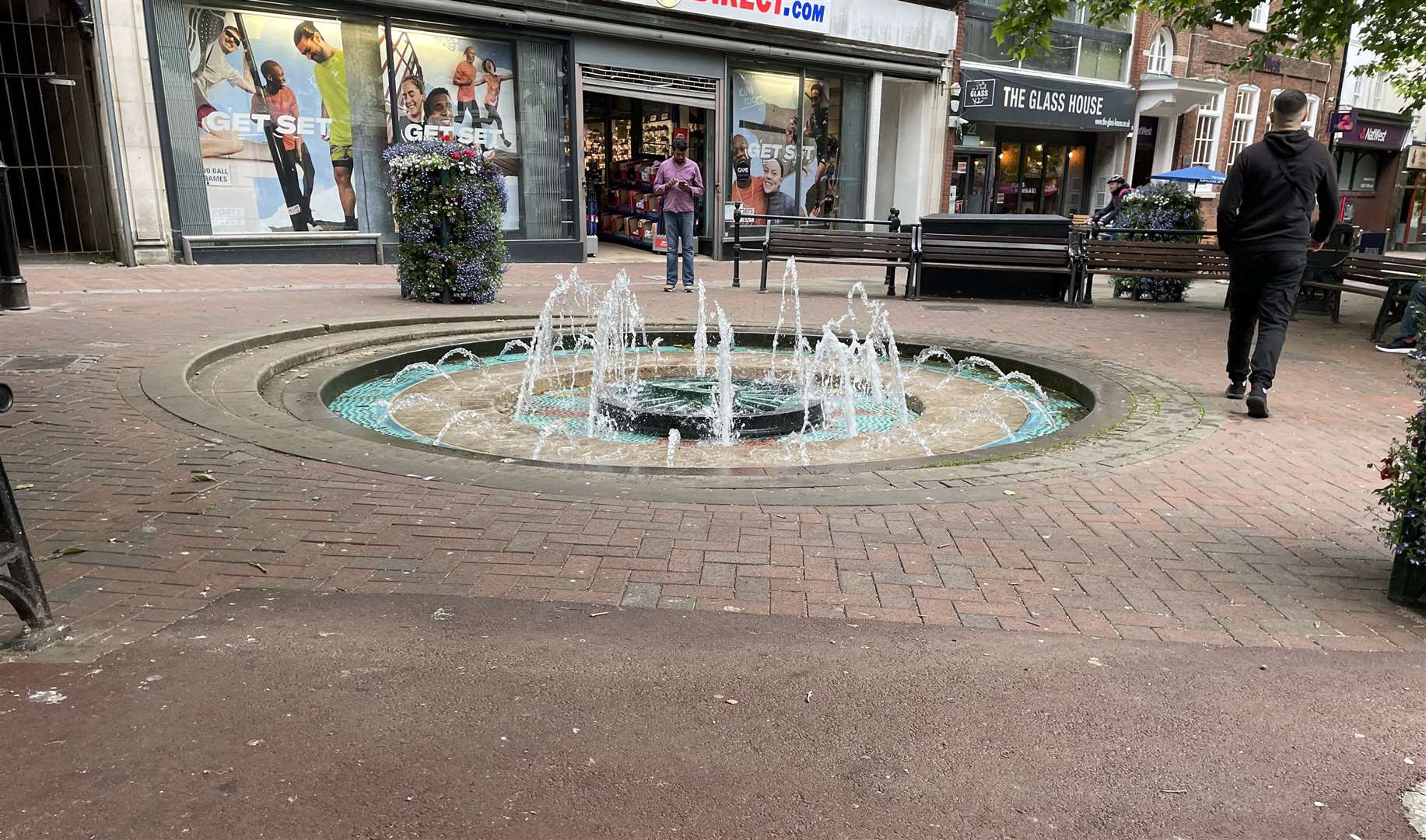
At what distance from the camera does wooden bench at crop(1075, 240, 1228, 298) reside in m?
11.8

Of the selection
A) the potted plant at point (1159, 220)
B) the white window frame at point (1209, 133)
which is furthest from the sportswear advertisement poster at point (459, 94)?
the white window frame at point (1209, 133)

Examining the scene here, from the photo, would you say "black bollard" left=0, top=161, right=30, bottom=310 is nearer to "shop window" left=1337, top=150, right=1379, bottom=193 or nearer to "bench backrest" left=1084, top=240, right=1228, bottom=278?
"bench backrest" left=1084, top=240, right=1228, bottom=278

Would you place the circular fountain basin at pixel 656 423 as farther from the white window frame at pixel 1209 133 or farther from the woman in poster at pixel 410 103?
the white window frame at pixel 1209 133

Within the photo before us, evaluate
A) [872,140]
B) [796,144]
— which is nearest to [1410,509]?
[796,144]

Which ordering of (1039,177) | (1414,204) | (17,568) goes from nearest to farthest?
1. (17,568)
2. (1039,177)
3. (1414,204)

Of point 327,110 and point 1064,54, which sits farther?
point 1064,54

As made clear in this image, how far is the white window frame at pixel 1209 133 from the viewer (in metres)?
26.9

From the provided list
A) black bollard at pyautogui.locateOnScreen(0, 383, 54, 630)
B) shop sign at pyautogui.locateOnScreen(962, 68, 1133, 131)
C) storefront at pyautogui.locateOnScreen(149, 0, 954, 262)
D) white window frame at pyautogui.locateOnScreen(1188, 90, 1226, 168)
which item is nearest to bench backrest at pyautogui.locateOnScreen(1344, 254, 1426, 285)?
storefront at pyautogui.locateOnScreen(149, 0, 954, 262)

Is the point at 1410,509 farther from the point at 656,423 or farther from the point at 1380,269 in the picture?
the point at 1380,269

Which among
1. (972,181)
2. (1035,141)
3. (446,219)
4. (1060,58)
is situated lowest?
(446,219)

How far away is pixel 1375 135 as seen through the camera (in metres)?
31.0

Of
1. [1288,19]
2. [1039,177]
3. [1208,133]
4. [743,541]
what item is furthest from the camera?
[1208,133]

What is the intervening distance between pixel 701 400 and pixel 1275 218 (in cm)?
401

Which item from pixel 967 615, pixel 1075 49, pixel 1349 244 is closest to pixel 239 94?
pixel 967 615
